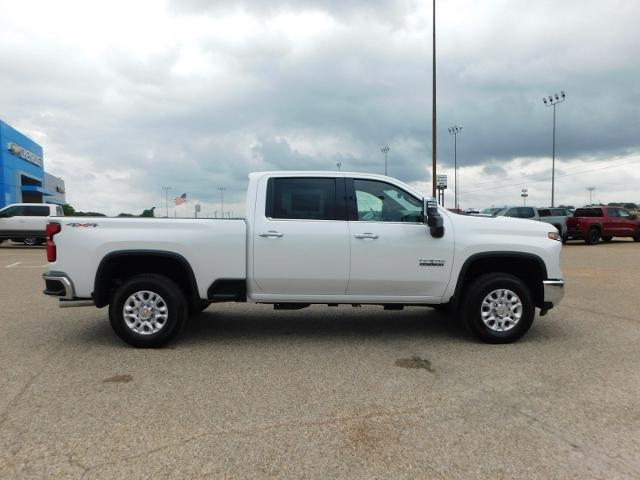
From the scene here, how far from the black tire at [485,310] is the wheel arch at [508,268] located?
168 mm

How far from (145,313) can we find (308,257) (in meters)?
1.87

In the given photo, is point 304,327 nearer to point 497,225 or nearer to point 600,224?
point 497,225

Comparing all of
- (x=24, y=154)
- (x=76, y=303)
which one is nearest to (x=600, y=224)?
(x=76, y=303)

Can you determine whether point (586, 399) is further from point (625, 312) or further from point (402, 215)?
point (625, 312)

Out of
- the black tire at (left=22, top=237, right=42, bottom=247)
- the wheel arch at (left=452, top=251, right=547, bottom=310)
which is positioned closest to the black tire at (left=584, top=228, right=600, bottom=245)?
the wheel arch at (left=452, top=251, right=547, bottom=310)

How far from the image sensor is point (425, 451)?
3.22m

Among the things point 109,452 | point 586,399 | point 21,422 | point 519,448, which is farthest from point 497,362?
point 21,422

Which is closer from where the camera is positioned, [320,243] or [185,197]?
[320,243]

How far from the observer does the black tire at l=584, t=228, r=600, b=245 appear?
76.9 ft

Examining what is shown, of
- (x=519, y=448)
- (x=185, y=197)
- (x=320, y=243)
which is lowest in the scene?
(x=519, y=448)

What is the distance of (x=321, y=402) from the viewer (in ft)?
13.2

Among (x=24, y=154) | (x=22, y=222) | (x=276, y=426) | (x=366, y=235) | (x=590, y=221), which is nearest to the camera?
(x=276, y=426)

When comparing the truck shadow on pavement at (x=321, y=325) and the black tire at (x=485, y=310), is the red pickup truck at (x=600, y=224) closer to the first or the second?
the truck shadow on pavement at (x=321, y=325)

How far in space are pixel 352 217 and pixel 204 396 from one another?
8.40ft
